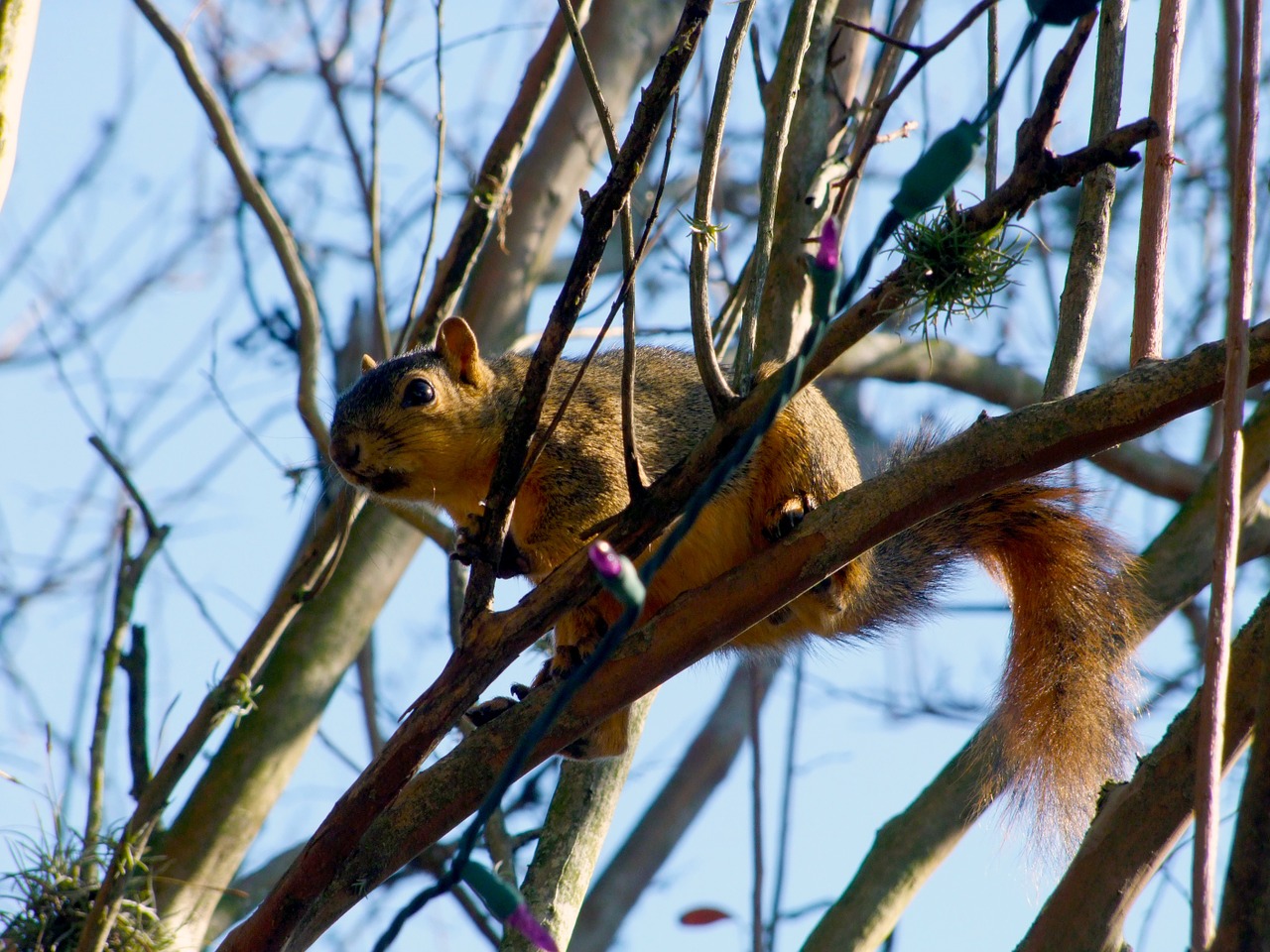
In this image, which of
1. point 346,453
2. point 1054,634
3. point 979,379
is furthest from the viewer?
point 979,379

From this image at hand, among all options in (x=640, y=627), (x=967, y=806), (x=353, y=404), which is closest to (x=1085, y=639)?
(x=967, y=806)

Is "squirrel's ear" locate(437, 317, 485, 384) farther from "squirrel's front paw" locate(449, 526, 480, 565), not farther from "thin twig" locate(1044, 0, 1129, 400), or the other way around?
"thin twig" locate(1044, 0, 1129, 400)

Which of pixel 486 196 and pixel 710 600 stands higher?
pixel 486 196

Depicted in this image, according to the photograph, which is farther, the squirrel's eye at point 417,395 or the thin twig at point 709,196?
the squirrel's eye at point 417,395

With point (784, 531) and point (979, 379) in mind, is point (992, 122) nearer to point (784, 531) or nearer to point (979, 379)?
point (784, 531)

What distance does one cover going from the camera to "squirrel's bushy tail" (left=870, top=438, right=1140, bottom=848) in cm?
262

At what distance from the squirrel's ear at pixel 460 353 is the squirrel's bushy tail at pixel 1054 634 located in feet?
3.52

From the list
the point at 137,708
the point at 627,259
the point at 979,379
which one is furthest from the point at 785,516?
the point at 979,379

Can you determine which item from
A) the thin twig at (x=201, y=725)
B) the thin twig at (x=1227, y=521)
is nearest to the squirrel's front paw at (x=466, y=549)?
the thin twig at (x=201, y=725)

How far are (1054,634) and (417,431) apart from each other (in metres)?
1.47

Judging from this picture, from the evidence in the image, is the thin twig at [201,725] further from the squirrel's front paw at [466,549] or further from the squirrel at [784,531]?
the squirrel's front paw at [466,549]

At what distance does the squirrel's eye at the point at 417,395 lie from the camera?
3010 millimetres

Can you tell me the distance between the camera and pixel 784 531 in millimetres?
2691

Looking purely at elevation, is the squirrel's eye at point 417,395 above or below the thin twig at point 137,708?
above
